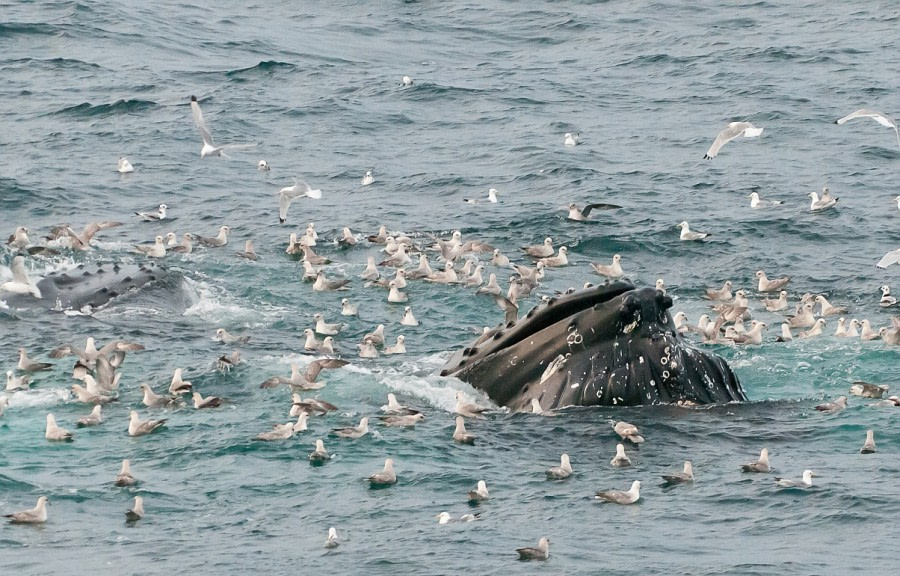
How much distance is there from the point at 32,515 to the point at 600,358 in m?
5.34

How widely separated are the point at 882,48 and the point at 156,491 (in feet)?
114

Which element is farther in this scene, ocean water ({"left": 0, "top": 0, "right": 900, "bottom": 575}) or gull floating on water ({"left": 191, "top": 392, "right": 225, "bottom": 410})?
gull floating on water ({"left": 191, "top": 392, "right": 225, "bottom": 410})

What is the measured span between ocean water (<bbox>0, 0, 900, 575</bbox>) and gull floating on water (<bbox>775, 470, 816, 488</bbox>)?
0.48ft

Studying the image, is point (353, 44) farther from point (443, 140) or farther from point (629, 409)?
point (629, 409)

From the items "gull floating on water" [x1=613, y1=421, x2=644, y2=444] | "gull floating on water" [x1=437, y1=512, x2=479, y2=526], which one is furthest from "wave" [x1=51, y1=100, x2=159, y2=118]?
"gull floating on water" [x1=437, y1=512, x2=479, y2=526]

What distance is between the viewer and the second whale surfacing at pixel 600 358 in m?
16.8

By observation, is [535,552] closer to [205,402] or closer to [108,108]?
[205,402]

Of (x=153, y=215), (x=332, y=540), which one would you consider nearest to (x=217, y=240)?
(x=153, y=215)

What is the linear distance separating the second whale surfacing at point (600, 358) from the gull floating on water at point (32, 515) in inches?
175

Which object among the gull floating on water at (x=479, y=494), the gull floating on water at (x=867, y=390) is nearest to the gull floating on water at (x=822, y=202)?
the gull floating on water at (x=867, y=390)

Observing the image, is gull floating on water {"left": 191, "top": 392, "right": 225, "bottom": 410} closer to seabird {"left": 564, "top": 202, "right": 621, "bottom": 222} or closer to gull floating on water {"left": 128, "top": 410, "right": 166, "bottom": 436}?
gull floating on water {"left": 128, "top": 410, "right": 166, "bottom": 436}

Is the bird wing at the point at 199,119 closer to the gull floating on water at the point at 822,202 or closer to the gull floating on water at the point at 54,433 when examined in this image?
the gull floating on water at the point at 822,202

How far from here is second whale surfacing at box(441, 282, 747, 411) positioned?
16.8 m

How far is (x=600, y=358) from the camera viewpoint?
1692cm
